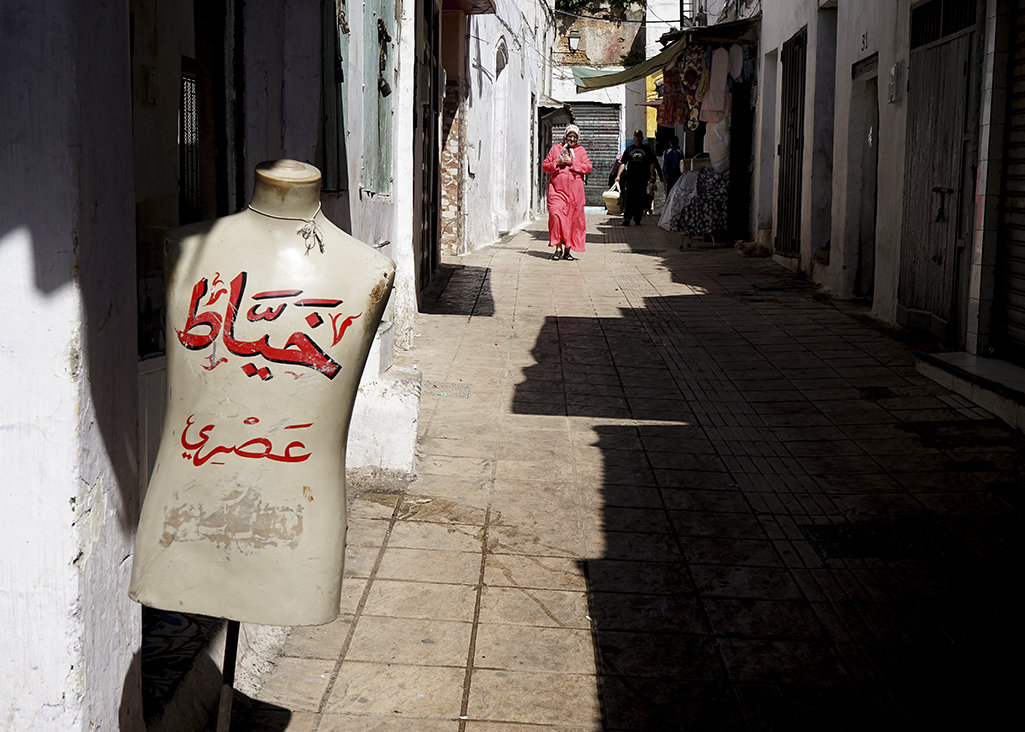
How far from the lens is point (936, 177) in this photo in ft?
27.5

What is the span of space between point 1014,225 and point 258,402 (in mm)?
6171

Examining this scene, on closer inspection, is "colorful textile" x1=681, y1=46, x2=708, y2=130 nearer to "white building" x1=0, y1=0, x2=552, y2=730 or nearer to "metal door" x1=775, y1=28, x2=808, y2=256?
"metal door" x1=775, y1=28, x2=808, y2=256

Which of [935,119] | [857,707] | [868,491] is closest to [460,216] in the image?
[935,119]

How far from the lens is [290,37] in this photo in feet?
14.9

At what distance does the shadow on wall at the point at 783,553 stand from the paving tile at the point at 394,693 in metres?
0.46

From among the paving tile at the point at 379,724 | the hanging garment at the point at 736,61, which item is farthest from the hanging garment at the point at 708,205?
the paving tile at the point at 379,724

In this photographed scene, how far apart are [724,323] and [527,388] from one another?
3178 mm

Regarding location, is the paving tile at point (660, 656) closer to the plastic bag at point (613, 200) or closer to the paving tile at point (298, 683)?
the paving tile at point (298, 683)

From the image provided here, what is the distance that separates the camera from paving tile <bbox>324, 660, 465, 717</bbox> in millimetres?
3232

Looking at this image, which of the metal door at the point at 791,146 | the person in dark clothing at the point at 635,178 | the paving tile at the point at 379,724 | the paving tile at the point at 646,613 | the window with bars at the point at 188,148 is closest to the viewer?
the paving tile at the point at 379,724

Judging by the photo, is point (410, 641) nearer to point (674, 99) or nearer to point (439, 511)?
point (439, 511)

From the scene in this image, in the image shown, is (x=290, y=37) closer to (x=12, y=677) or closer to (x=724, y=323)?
(x=12, y=677)

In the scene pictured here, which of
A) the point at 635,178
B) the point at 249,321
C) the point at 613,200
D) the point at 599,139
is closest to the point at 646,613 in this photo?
the point at 249,321

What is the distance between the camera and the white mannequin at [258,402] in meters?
2.18
